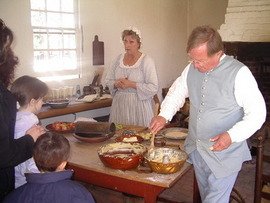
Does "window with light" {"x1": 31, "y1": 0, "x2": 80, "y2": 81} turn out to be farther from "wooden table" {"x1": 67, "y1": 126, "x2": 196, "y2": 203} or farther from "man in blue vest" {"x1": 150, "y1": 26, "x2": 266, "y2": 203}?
"man in blue vest" {"x1": 150, "y1": 26, "x2": 266, "y2": 203}

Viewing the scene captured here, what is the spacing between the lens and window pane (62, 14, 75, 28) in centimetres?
516

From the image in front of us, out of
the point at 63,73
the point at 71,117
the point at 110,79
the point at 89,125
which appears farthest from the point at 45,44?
the point at 89,125

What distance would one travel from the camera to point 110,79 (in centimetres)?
388

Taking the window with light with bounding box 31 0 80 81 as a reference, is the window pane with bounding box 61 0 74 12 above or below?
above

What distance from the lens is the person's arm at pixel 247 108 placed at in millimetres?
1868

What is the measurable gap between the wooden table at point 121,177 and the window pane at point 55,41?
10.4ft

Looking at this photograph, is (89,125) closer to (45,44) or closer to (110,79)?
(110,79)

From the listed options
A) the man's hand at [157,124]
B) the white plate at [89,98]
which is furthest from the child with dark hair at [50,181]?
the white plate at [89,98]

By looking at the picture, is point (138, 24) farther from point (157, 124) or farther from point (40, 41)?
point (157, 124)

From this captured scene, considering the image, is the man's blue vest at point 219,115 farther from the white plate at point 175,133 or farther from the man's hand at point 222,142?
the white plate at point 175,133

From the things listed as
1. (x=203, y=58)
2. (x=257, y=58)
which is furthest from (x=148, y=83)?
(x=257, y=58)

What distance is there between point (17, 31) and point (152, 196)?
3.44m

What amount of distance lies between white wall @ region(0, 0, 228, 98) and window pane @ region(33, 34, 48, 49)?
0.22 meters

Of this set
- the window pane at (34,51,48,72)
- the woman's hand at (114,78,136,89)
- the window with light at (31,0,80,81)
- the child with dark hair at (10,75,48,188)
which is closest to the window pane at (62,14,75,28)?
the window with light at (31,0,80,81)
